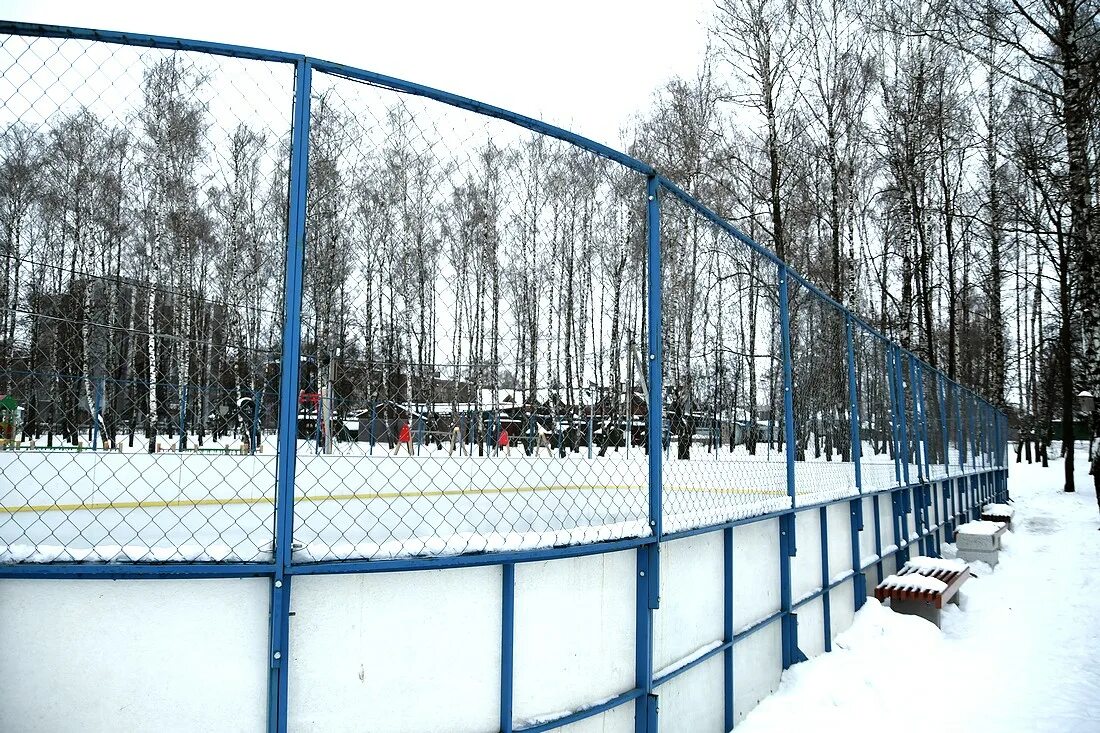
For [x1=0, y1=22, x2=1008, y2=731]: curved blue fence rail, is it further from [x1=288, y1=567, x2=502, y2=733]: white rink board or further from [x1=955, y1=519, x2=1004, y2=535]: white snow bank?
[x1=955, y1=519, x2=1004, y2=535]: white snow bank

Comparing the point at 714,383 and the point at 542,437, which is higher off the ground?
the point at 714,383

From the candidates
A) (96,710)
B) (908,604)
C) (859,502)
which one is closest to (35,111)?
(96,710)

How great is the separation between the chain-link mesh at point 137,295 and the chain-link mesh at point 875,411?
5.25 m

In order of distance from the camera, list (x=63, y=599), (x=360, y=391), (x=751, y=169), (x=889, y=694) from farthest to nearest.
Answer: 1. (x=751, y=169)
2. (x=360, y=391)
3. (x=889, y=694)
4. (x=63, y=599)

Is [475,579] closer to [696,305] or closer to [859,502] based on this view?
[696,305]

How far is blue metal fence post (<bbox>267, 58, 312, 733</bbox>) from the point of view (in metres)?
2.11

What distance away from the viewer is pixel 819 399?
5.95 meters

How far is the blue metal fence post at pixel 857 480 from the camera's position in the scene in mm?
5812

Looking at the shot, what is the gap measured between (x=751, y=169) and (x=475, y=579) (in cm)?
1669

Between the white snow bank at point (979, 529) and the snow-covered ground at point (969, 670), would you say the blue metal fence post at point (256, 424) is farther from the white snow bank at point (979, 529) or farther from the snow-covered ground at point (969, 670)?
the white snow bank at point (979, 529)

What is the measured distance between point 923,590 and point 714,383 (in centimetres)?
271

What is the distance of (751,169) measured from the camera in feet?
56.5

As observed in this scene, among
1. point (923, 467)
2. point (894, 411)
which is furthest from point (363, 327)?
point (923, 467)

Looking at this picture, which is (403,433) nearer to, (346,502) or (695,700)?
(346,502)
